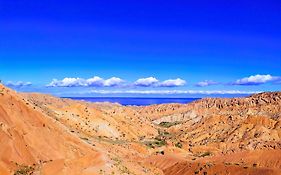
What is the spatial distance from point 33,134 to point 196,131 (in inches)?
2083

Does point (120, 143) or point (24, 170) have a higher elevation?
point (24, 170)

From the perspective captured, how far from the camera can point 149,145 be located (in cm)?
7056

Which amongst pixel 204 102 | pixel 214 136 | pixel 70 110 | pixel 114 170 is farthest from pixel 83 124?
pixel 204 102

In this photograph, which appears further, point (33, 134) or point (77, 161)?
point (33, 134)

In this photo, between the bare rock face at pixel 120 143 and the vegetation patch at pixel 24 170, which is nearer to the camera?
the vegetation patch at pixel 24 170

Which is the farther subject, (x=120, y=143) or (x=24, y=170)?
(x=120, y=143)

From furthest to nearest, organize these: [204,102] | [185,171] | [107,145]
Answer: [204,102]
[107,145]
[185,171]

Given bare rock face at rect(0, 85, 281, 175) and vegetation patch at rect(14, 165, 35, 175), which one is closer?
vegetation patch at rect(14, 165, 35, 175)

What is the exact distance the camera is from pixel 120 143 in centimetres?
6525

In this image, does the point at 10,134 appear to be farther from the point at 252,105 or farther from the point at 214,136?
the point at 252,105

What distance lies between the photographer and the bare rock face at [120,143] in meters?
33.3

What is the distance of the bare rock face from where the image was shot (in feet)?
109

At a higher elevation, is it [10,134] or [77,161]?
[10,134]

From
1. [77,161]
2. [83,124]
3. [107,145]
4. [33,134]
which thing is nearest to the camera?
[77,161]
